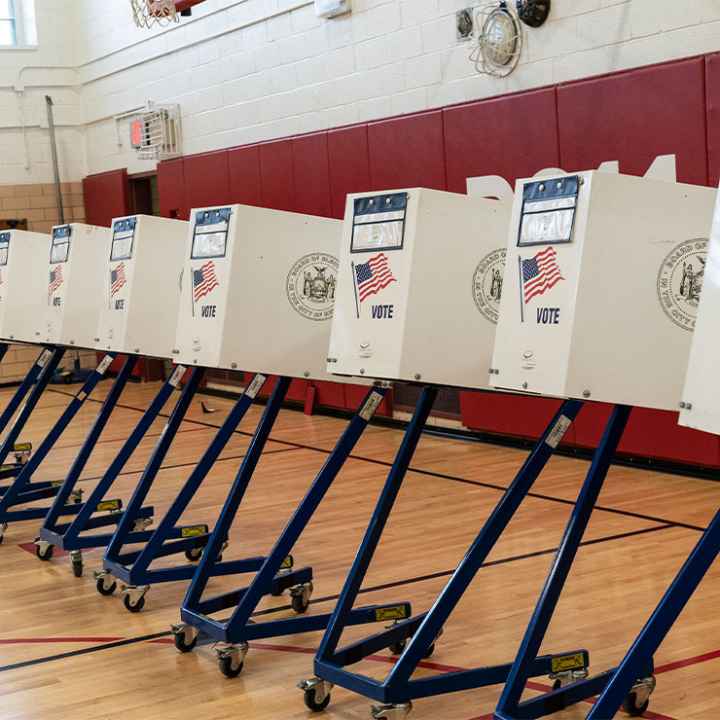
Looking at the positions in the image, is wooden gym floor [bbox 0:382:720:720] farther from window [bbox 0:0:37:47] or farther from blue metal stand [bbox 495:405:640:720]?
window [bbox 0:0:37:47]

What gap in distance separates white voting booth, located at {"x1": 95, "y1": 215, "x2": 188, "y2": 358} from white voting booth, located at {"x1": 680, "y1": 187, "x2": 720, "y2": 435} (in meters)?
2.87

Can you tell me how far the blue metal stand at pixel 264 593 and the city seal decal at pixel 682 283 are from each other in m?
1.02

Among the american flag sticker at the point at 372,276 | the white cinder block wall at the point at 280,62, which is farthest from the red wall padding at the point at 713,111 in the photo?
the american flag sticker at the point at 372,276

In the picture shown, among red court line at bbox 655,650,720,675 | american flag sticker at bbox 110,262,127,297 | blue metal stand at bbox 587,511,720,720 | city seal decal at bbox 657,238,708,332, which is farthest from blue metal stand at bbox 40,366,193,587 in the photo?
blue metal stand at bbox 587,511,720,720

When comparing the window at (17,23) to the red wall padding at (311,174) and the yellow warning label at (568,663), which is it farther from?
the yellow warning label at (568,663)

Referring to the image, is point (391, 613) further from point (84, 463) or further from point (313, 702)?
point (84, 463)

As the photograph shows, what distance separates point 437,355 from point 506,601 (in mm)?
1399

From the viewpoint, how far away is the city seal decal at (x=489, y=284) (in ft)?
11.7

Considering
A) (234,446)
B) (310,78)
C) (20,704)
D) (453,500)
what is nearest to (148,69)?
(310,78)

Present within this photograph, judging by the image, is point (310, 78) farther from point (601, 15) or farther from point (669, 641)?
point (669, 641)

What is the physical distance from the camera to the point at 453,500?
6414mm

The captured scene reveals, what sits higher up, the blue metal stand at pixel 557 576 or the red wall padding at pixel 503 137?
the red wall padding at pixel 503 137

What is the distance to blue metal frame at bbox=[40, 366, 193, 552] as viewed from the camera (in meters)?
5.21

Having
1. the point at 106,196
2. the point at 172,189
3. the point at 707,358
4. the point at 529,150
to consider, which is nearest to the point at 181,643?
the point at 707,358
